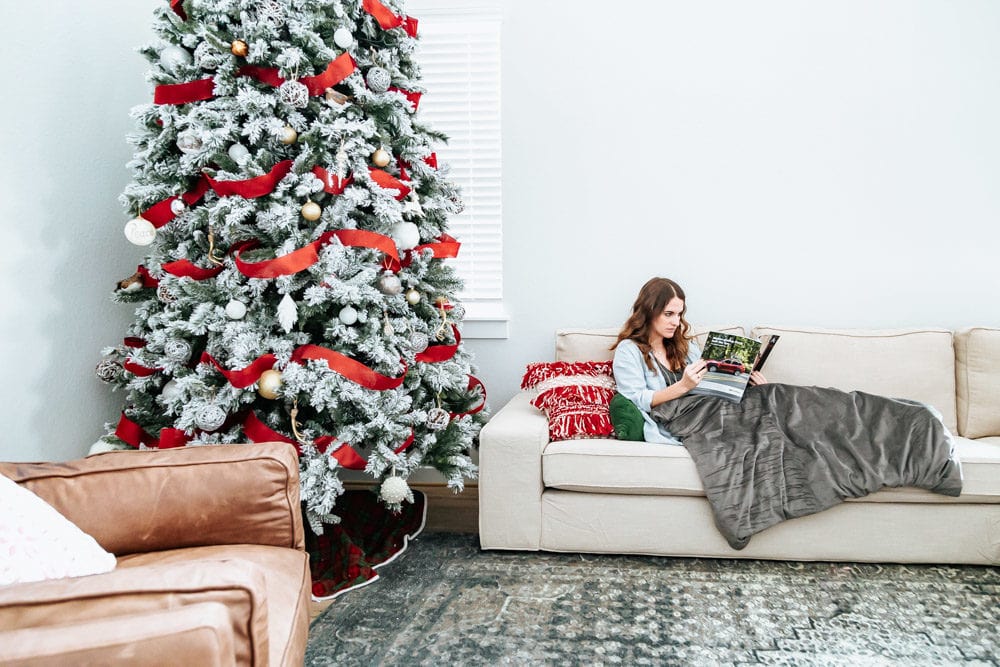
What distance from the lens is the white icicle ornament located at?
201 cm

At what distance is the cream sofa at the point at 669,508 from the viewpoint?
2.32 m

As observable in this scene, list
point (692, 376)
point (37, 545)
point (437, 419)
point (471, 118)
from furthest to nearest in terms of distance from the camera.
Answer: point (471, 118)
point (692, 376)
point (437, 419)
point (37, 545)

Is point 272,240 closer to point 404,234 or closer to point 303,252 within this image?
point 303,252

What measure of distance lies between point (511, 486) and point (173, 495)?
4.36 ft

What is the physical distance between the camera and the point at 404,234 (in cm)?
222

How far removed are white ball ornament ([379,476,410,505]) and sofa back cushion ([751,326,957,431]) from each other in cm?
168

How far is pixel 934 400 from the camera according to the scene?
2822 mm

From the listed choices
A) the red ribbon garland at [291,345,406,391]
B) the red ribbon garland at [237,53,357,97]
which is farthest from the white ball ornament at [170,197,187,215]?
the red ribbon garland at [291,345,406,391]

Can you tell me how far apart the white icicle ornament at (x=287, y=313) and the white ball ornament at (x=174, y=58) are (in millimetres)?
794

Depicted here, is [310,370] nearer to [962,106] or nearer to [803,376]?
[803,376]

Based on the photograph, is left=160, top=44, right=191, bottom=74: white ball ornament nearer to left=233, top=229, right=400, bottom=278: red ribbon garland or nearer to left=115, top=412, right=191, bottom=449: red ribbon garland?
left=233, top=229, right=400, bottom=278: red ribbon garland

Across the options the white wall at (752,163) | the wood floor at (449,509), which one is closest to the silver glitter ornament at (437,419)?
the wood floor at (449,509)

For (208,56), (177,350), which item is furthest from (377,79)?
(177,350)

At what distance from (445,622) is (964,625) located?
1.54 meters
